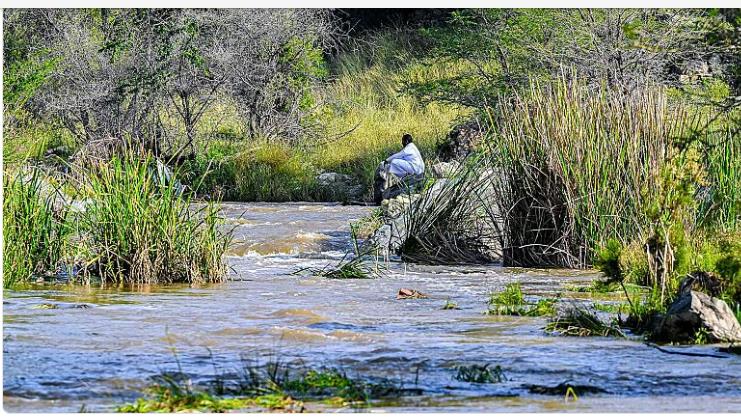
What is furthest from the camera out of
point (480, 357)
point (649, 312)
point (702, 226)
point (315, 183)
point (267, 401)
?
point (315, 183)

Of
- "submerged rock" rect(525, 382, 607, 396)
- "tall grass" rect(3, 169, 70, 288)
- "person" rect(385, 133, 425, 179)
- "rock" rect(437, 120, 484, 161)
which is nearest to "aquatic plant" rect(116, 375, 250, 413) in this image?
"submerged rock" rect(525, 382, 607, 396)

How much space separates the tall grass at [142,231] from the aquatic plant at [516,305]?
3085mm

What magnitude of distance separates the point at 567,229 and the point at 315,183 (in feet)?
46.8

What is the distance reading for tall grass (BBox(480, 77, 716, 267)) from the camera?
13.5 metres

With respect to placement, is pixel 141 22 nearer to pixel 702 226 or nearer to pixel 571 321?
pixel 702 226

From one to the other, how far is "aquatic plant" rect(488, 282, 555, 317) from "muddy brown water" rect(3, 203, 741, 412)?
17 centimetres

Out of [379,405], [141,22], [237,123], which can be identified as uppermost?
[141,22]

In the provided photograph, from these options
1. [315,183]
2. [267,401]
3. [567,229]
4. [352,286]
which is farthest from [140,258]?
[315,183]

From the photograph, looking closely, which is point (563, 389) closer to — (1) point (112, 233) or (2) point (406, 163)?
(1) point (112, 233)

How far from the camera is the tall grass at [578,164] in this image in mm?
13500

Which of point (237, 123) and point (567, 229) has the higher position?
point (237, 123)

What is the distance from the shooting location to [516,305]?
35.1 ft

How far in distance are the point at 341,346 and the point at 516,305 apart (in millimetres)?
2763

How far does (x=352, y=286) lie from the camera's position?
1281 cm
